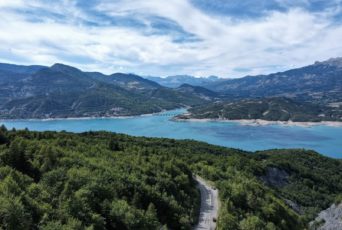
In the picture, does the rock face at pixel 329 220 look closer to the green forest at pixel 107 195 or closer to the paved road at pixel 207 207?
the green forest at pixel 107 195


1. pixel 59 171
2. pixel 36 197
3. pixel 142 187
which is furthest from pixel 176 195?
pixel 36 197

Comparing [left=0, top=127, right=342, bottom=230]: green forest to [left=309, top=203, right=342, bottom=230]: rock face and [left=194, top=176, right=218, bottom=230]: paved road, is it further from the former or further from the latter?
[left=309, top=203, right=342, bottom=230]: rock face

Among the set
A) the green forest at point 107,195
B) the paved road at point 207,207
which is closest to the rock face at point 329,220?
the green forest at point 107,195

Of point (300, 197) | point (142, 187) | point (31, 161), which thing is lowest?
point (300, 197)

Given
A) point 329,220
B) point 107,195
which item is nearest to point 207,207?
point 107,195

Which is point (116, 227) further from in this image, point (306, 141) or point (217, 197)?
point (306, 141)
